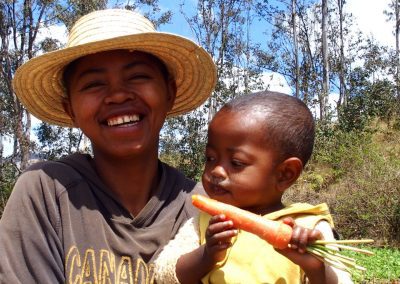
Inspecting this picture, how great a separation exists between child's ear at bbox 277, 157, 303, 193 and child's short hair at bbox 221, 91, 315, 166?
0.8 inches

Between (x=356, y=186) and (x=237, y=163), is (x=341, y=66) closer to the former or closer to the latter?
(x=356, y=186)

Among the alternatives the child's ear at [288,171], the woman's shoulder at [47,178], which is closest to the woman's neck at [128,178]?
the woman's shoulder at [47,178]

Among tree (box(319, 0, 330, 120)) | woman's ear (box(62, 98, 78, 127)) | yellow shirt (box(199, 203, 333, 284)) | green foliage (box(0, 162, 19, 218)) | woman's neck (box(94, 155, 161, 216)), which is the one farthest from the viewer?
tree (box(319, 0, 330, 120))

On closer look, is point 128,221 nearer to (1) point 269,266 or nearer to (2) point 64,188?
(2) point 64,188

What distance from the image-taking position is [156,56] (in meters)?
2.27

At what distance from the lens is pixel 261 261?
1.79m

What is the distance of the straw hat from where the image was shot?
207cm

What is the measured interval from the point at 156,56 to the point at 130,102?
0.33m

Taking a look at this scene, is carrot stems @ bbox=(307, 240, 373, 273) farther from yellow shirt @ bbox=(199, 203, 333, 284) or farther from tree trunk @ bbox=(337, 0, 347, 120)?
tree trunk @ bbox=(337, 0, 347, 120)

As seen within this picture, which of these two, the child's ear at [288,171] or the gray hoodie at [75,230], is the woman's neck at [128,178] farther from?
the child's ear at [288,171]

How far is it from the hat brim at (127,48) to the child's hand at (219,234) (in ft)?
2.55

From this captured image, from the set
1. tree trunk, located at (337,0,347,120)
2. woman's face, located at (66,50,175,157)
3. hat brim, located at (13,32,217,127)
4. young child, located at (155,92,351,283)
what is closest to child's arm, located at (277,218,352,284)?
young child, located at (155,92,351,283)

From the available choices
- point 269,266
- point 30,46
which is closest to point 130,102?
point 269,266

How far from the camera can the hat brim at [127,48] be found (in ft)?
6.79
